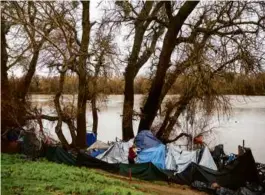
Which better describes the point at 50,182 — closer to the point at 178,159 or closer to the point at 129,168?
the point at 129,168

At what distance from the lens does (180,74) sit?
19.9m

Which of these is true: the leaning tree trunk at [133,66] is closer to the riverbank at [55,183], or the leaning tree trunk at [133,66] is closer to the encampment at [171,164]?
the encampment at [171,164]

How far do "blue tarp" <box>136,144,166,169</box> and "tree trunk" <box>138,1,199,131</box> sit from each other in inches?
97.5

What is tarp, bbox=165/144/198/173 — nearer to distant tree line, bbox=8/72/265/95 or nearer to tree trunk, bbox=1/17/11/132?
distant tree line, bbox=8/72/265/95

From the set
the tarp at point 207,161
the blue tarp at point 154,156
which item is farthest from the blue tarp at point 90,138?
the tarp at point 207,161

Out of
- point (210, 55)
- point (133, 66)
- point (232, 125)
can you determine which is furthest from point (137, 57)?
point (232, 125)

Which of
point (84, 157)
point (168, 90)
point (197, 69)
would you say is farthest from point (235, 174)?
point (168, 90)

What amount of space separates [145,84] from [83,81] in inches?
185

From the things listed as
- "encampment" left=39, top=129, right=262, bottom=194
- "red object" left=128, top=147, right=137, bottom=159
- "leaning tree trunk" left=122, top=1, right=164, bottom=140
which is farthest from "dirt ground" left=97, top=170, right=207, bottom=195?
"leaning tree trunk" left=122, top=1, right=164, bottom=140

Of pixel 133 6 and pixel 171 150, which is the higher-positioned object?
pixel 133 6

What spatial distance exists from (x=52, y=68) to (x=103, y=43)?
9.96ft

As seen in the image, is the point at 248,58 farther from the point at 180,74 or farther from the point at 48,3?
the point at 48,3

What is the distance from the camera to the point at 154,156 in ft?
59.7

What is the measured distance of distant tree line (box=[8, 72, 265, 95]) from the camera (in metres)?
17.8
